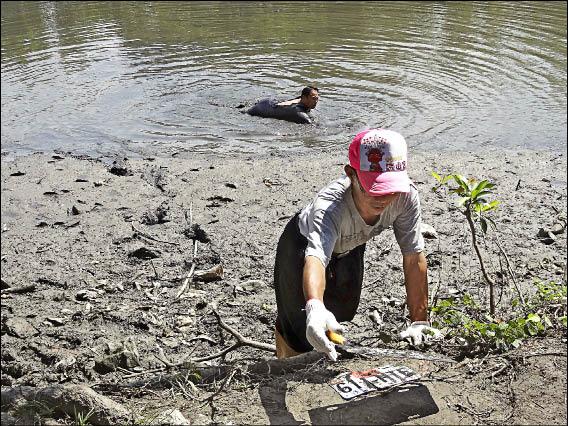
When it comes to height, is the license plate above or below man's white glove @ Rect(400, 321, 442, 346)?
below

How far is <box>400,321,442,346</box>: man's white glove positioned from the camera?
3.41m

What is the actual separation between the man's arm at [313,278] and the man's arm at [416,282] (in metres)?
0.56

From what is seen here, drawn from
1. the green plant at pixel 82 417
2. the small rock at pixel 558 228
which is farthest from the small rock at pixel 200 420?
the small rock at pixel 558 228

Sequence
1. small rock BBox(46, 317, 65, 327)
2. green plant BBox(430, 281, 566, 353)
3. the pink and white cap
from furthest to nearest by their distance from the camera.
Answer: small rock BBox(46, 317, 65, 327) → green plant BBox(430, 281, 566, 353) → the pink and white cap

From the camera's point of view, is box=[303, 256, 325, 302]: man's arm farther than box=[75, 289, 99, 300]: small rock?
No

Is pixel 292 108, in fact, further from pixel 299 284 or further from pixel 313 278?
pixel 313 278

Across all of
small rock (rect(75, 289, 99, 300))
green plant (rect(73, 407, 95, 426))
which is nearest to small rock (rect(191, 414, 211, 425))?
green plant (rect(73, 407, 95, 426))

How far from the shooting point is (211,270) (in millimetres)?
5133

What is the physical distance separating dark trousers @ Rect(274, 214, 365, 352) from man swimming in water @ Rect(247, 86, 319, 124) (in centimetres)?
559

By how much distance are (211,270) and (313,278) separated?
81.5 inches

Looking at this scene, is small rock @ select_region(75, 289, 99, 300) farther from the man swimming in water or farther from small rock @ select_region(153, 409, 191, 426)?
the man swimming in water

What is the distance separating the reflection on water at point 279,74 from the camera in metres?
8.70

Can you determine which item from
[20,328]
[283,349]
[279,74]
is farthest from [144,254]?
[279,74]

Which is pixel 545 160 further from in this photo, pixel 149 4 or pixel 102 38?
pixel 149 4
